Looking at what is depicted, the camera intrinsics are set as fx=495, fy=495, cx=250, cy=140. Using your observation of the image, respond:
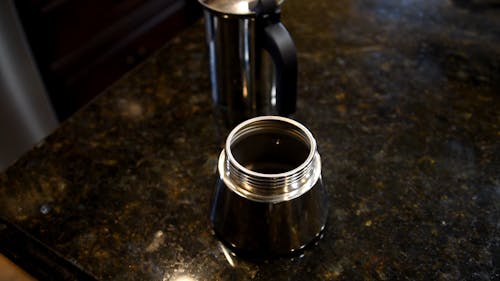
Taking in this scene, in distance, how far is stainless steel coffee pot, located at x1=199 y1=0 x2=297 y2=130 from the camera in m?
0.67

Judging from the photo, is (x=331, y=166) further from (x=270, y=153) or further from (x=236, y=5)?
(x=236, y=5)

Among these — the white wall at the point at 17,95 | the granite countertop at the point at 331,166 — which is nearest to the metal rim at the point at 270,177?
the granite countertop at the point at 331,166

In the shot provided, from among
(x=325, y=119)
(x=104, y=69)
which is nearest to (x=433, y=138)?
(x=325, y=119)

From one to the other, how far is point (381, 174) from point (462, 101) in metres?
0.23

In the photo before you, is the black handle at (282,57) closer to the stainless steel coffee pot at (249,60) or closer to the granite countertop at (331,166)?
the stainless steel coffee pot at (249,60)

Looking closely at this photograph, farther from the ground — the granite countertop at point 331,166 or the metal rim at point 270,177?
the metal rim at point 270,177

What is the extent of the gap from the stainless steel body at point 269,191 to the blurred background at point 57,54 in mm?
881

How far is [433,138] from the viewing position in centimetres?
75

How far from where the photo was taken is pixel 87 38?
1.46 meters

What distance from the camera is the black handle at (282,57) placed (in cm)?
66

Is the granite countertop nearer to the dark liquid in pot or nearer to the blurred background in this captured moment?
the dark liquid in pot

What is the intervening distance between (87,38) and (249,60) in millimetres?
887

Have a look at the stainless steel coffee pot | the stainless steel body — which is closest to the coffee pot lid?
the stainless steel coffee pot

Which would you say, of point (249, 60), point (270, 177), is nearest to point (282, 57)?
point (249, 60)
